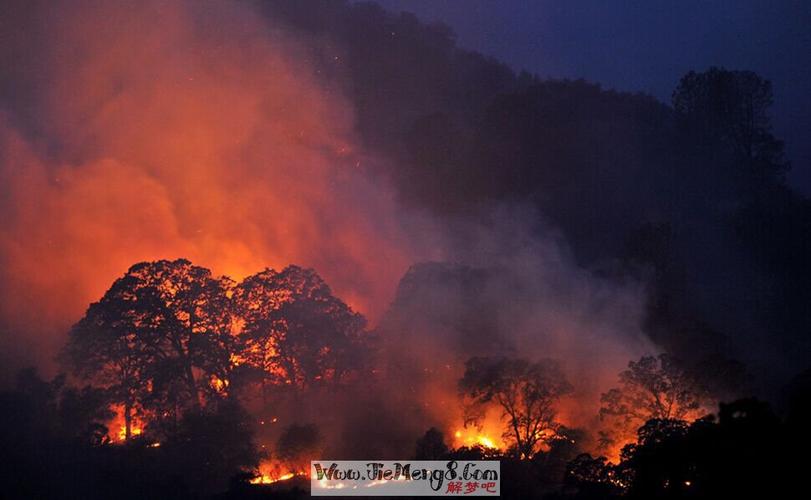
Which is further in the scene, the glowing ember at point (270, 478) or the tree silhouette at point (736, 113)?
the tree silhouette at point (736, 113)

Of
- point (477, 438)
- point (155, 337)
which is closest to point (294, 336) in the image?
point (155, 337)

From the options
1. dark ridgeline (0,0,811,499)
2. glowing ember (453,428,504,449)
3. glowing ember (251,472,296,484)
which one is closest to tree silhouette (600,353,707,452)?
dark ridgeline (0,0,811,499)

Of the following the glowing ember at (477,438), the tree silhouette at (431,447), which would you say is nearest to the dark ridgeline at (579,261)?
the tree silhouette at (431,447)

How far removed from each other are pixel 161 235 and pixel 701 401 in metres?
39.0

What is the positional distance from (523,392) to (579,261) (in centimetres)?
1625

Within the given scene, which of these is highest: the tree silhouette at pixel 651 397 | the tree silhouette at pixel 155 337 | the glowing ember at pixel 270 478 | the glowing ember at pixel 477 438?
the tree silhouette at pixel 155 337

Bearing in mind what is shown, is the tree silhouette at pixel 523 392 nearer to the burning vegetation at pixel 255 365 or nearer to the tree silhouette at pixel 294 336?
the burning vegetation at pixel 255 365

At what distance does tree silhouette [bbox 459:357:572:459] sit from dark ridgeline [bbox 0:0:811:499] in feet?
3.07

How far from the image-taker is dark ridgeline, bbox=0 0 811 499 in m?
19.7

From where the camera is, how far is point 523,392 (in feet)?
85.2

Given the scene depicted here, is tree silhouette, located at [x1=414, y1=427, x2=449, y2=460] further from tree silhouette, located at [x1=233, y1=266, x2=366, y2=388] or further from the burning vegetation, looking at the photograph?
tree silhouette, located at [x1=233, y1=266, x2=366, y2=388]

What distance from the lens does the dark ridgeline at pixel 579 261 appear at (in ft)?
64.7

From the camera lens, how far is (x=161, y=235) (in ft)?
166

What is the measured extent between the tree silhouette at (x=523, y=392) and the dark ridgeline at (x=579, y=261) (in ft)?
3.07
